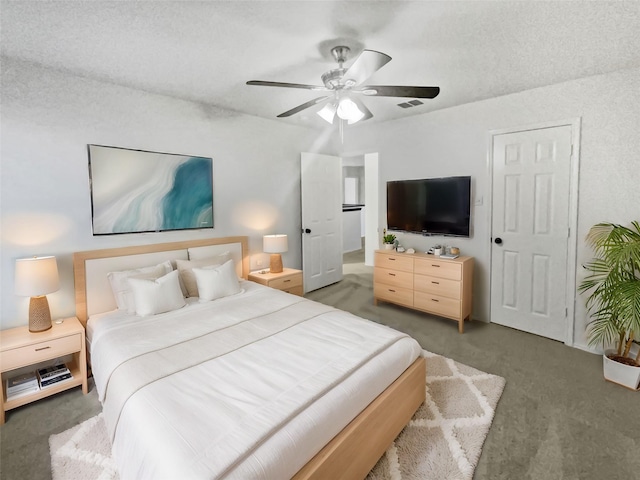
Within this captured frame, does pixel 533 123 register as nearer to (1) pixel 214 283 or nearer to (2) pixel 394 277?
(2) pixel 394 277

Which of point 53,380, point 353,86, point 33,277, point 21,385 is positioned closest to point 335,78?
point 353,86

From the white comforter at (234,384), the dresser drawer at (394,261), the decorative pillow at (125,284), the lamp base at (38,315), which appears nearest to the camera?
the white comforter at (234,384)

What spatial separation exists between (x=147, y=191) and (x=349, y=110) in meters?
2.14

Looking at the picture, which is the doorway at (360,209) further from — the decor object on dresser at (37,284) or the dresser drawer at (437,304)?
the decor object on dresser at (37,284)

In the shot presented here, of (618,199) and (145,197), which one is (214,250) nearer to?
(145,197)

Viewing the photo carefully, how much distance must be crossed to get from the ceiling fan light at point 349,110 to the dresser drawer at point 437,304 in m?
2.26

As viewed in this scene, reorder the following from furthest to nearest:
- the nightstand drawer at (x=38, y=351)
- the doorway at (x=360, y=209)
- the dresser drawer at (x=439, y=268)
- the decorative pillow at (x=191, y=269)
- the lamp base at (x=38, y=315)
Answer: the doorway at (x=360, y=209) → the dresser drawer at (x=439, y=268) → the decorative pillow at (x=191, y=269) → the lamp base at (x=38, y=315) → the nightstand drawer at (x=38, y=351)

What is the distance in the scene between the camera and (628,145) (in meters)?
2.75

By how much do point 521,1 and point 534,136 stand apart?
1.83 metres

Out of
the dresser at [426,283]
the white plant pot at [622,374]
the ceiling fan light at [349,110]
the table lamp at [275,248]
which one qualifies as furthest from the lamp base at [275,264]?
the white plant pot at [622,374]

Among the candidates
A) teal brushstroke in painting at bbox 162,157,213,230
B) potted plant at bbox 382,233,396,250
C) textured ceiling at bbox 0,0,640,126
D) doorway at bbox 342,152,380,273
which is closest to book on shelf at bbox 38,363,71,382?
teal brushstroke in painting at bbox 162,157,213,230

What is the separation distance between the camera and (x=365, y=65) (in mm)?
1963

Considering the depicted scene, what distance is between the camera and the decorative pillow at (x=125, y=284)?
2.70 meters

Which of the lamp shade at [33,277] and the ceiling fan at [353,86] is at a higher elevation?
the ceiling fan at [353,86]
